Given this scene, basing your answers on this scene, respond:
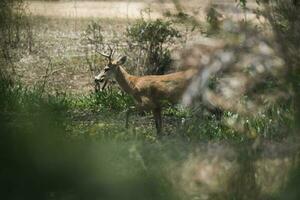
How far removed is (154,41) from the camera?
13.9 meters

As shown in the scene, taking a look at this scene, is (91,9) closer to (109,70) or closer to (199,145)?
(109,70)

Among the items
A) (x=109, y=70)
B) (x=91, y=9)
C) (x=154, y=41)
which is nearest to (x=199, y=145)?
(x=109, y=70)

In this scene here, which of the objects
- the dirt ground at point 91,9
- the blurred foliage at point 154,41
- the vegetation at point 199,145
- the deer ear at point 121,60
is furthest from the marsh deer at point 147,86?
the vegetation at point 199,145

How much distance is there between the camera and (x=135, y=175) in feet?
15.4

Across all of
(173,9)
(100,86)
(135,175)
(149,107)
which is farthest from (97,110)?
(135,175)

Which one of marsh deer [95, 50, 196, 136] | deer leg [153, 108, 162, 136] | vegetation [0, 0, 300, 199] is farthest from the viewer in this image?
marsh deer [95, 50, 196, 136]

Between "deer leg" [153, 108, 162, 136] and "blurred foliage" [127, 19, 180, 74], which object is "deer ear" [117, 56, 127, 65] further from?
"deer leg" [153, 108, 162, 136]

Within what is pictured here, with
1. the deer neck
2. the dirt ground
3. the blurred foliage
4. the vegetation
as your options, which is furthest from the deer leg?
the vegetation

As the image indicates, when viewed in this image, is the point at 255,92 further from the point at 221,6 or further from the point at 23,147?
the point at 23,147

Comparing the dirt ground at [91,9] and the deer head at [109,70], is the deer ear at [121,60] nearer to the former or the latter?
the deer head at [109,70]

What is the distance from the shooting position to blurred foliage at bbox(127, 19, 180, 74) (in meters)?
13.6

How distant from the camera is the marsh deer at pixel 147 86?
11602mm

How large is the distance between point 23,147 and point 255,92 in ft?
6.07

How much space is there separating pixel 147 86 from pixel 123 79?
769mm
